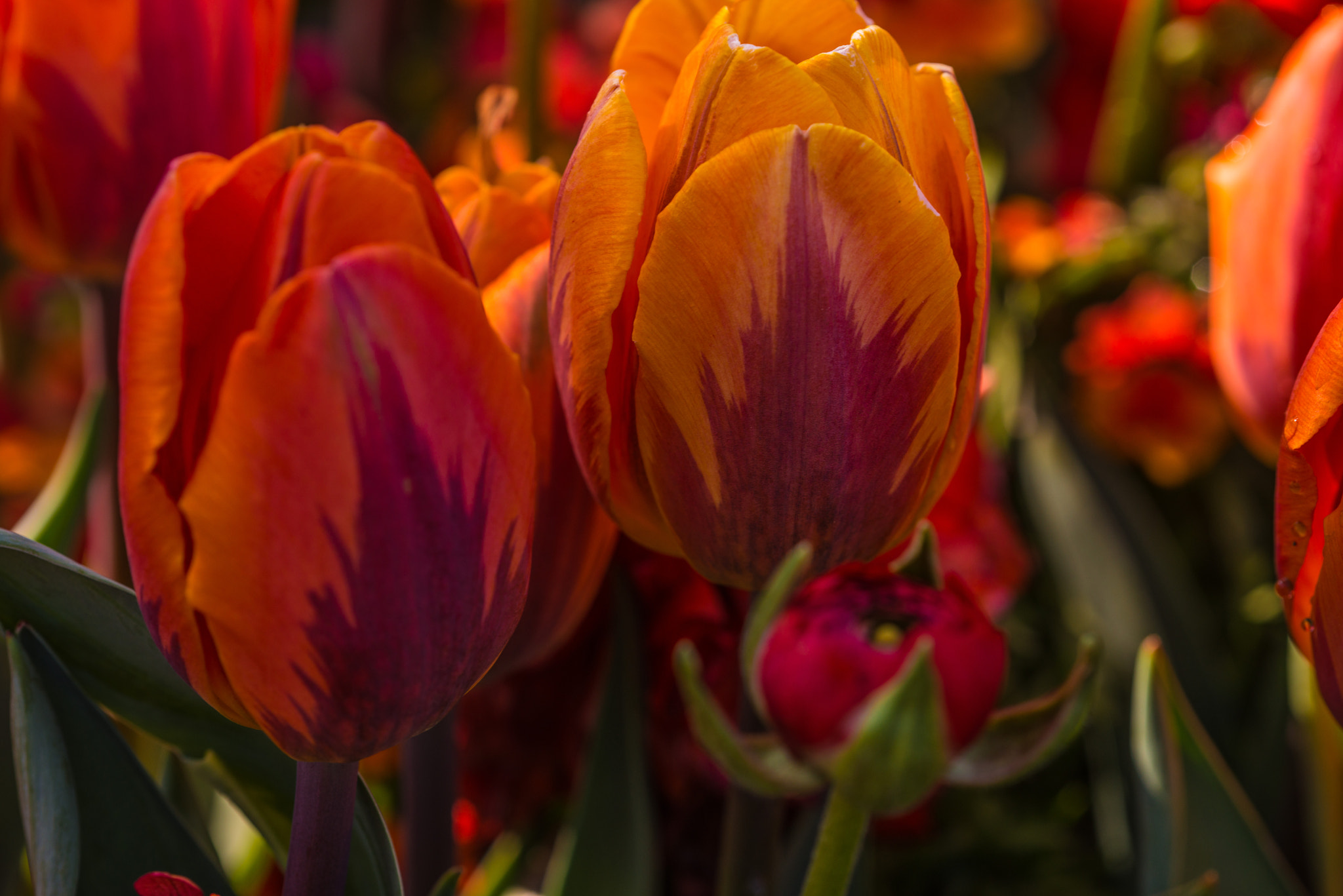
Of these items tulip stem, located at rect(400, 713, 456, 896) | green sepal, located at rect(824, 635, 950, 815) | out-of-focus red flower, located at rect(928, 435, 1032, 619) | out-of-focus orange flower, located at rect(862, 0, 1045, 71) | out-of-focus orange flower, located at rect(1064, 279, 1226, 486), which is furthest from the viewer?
out-of-focus orange flower, located at rect(862, 0, 1045, 71)

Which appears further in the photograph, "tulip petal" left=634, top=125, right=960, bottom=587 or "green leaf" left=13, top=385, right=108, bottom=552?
"green leaf" left=13, top=385, right=108, bottom=552

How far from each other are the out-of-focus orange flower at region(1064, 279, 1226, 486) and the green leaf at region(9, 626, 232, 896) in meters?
0.60

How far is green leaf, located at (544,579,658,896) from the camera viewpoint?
38 centimetres

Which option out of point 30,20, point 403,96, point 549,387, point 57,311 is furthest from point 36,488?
point 549,387

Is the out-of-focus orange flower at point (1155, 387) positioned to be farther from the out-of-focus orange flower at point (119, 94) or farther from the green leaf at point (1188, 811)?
the out-of-focus orange flower at point (119, 94)

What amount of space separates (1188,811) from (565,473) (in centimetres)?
25

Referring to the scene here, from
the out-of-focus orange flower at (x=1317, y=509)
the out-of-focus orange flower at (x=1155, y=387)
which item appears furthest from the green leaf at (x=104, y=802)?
the out-of-focus orange flower at (x=1155, y=387)

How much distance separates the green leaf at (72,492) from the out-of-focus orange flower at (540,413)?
21 cm

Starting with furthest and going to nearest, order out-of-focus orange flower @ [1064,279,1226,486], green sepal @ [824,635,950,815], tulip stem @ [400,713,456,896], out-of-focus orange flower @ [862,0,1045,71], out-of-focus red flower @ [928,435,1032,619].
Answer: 1. out-of-focus orange flower @ [862,0,1045,71]
2. out-of-focus orange flower @ [1064,279,1226,486]
3. out-of-focus red flower @ [928,435,1032,619]
4. tulip stem @ [400,713,456,896]
5. green sepal @ [824,635,950,815]

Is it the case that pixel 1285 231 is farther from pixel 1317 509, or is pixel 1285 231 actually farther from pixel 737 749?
pixel 737 749

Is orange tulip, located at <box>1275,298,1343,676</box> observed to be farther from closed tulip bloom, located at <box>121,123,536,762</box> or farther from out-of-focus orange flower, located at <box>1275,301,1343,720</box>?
closed tulip bloom, located at <box>121,123,536,762</box>

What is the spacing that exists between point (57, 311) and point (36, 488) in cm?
15

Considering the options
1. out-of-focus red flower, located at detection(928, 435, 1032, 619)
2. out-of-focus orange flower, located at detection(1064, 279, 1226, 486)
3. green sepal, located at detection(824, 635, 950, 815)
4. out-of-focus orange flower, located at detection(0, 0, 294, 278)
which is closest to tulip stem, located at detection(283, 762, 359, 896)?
green sepal, located at detection(824, 635, 950, 815)

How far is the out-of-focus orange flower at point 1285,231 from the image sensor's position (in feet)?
1.15
